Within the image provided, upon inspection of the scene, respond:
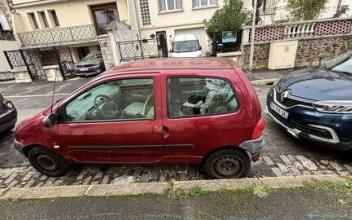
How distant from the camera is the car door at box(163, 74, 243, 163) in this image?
8.52 feet

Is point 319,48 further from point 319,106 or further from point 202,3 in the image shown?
point 202,3

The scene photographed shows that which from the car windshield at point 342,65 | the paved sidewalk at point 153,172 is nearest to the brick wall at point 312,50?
the car windshield at point 342,65

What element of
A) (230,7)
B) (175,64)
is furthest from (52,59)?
(175,64)

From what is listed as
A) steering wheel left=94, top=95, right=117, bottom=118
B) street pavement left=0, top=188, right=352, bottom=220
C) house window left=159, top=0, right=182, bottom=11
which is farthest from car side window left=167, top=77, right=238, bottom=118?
house window left=159, top=0, right=182, bottom=11

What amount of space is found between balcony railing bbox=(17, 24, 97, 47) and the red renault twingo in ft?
47.3

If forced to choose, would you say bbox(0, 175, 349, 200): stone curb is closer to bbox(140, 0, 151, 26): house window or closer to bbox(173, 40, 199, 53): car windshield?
bbox(173, 40, 199, 53): car windshield

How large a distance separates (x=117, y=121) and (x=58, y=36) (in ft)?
54.0

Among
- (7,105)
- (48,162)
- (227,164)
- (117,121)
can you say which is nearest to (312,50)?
(227,164)

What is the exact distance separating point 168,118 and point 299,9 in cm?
1047

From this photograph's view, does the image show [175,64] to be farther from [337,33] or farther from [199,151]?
[337,33]

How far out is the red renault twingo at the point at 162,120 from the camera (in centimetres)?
260

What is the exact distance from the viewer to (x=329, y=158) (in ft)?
11.0

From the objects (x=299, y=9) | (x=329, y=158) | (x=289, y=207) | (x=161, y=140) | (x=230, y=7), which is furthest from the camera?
(x=230, y=7)

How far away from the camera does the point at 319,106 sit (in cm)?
310
